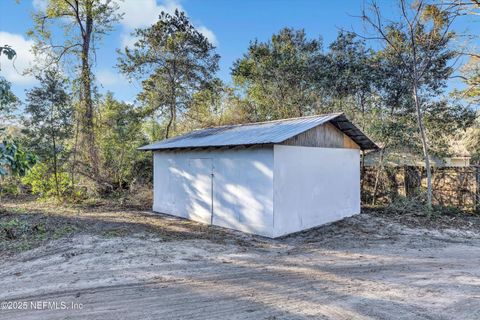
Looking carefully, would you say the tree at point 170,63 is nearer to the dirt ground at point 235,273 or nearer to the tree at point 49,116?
the tree at point 49,116

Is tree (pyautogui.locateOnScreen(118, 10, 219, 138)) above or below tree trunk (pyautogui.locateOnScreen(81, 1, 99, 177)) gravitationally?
above

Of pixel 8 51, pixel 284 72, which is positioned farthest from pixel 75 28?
pixel 8 51

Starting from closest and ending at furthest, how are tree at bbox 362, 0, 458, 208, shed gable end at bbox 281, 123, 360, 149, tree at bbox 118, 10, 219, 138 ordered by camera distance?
shed gable end at bbox 281, 123, 360, 149 → tree at bbox 362, 0, 458, 208 → tree at bbox 118, 10, 219, 138

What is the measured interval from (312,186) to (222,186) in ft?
8.61

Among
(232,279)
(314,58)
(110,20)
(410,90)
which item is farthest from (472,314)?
(110,20)

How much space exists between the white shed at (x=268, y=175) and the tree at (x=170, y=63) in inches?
239

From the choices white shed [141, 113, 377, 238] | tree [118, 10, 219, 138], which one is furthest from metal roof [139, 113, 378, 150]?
tree [118, 10, 219, 138]

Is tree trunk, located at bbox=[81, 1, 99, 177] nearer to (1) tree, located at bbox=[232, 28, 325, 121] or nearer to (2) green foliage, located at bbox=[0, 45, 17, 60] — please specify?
(1) tree, located at bbox=[232, 28, 325, 121]

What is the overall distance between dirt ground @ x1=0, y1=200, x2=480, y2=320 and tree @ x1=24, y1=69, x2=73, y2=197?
15.3 feet

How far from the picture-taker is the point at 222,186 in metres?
8.83

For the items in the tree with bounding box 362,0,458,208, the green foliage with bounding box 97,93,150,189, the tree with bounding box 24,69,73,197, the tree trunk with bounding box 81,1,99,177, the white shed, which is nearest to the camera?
the white shed

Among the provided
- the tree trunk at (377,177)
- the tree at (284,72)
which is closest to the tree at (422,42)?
the tree trunk at (377,177)

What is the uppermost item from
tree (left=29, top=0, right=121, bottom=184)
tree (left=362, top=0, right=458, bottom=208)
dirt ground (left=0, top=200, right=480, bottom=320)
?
tree (left=29, top=0, right=121, bottom=184)

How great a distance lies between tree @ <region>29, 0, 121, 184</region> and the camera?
15.4 m
